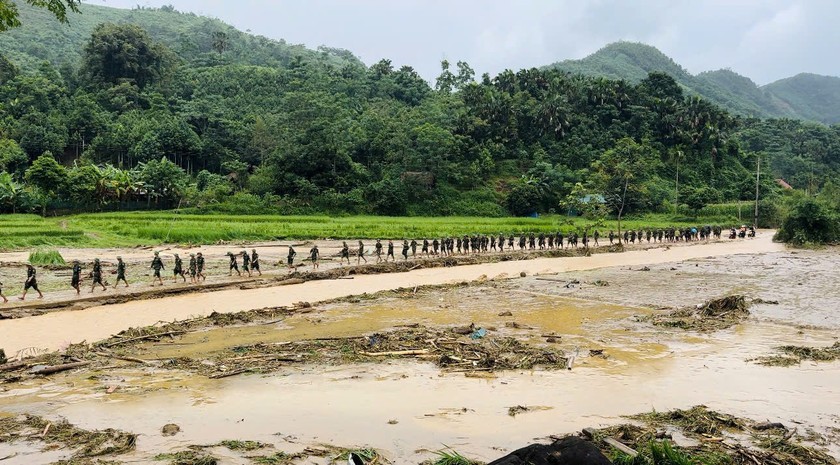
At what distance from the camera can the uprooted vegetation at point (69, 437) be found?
700 centimetres

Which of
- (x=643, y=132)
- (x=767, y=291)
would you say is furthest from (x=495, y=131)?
(x=767, y=291)

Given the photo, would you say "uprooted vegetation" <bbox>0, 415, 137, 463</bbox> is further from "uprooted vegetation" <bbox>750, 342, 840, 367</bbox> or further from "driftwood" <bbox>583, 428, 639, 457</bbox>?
"uprooted vegetation" <bbox>750, 342, 840, 367</bbox>

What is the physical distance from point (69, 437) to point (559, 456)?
20.1ft

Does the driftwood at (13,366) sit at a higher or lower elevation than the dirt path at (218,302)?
higher

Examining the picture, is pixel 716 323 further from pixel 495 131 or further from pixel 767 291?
pixel 495 131

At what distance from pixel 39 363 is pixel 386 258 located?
811 inches

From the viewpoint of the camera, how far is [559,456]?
541cm

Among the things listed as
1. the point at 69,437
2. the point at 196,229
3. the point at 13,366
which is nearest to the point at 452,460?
the point at 69,437

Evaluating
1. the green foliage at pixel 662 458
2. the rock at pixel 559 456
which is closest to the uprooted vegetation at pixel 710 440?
the green foliage at pixel 662 458

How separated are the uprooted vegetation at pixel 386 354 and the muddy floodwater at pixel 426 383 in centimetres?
38

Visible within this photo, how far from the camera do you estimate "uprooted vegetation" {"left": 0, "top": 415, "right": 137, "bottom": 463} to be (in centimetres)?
700

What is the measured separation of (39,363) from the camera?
11.0 m

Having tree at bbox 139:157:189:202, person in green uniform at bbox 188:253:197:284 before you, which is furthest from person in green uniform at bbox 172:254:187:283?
tree at bbox 139:157:189:202

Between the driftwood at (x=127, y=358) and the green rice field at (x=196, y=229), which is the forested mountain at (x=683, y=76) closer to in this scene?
the green rice field at (x=196, y=229)
